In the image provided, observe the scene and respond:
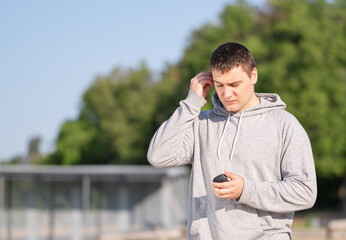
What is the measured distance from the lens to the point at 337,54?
33969 mm

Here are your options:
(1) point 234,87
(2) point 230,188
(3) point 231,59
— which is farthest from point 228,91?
(2) point 230,188

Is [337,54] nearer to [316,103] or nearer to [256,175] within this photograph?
[316,103]

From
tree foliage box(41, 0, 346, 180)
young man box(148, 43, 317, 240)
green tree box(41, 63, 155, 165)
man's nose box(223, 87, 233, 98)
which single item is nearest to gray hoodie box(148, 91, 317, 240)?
young man box(148, 43, 317, 240)

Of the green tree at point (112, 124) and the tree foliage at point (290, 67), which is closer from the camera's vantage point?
the tree foliage at point (290, 67)

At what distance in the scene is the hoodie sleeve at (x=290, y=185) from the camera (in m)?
2.78

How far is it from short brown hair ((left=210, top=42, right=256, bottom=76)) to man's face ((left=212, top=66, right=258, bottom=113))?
2 cm

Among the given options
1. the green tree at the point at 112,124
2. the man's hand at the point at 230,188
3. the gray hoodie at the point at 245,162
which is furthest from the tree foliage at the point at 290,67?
the man's hand at the point at 230,188

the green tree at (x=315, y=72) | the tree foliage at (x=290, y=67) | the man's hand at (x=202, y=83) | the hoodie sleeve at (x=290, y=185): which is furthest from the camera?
the tree foliage at (x=290, y=67)

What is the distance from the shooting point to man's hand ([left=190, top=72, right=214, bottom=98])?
3143 mm

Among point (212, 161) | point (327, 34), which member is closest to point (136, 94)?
point (327, 34)

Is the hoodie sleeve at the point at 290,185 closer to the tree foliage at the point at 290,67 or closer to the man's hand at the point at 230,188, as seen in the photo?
the man's hand at the point at 230,188

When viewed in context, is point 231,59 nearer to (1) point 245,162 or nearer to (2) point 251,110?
(2) point 251,110

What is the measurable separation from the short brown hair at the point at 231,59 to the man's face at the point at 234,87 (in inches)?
0.8

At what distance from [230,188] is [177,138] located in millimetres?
496
